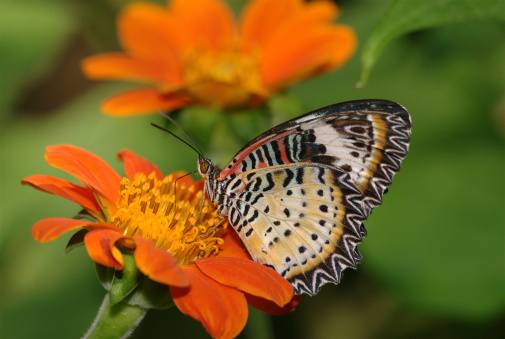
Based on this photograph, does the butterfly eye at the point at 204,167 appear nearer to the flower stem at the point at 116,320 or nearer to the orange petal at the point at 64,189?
the orange petal at the point at 64,189

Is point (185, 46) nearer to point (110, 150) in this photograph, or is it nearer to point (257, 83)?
point (257, 83)

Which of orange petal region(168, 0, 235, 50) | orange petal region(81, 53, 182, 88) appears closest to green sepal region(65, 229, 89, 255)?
orange petal region(81, 53, 182, 88)

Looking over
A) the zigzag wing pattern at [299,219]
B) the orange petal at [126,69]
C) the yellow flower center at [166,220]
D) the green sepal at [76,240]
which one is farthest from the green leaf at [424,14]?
the orange petal at [126,69]

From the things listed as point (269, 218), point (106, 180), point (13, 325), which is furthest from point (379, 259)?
point (13, 325)

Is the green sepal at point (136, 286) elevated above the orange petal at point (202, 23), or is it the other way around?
the orange petal at point (202, 23)

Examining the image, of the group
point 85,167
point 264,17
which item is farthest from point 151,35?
point 85,167

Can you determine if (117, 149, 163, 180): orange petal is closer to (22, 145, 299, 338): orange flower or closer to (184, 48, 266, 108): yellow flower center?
(22, 145, 299, 338): orange flower

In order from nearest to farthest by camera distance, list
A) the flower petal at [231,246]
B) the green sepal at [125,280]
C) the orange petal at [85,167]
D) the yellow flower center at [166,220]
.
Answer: the green sepal at [125,280] → the orange petal at [85,167] → the yellow flower center at [166,220] → the flower petal at [231,246]
